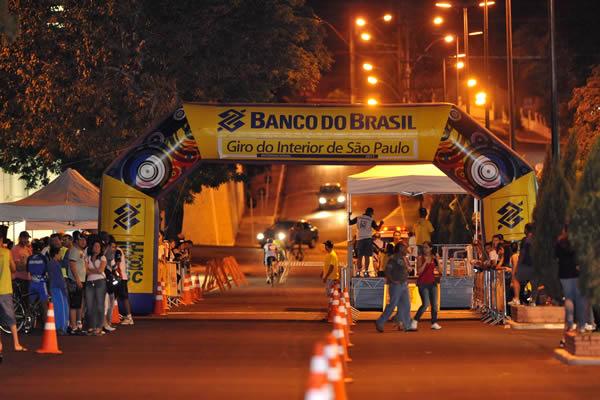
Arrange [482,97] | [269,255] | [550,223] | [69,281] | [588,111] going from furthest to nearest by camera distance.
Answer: [482,97] < [588,111] < [269,255] < [550,223] < [69,281]

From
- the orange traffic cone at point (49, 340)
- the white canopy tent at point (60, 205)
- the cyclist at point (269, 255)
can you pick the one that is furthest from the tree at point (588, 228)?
the cyclist at point (269, 255)

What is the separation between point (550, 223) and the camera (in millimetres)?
23828

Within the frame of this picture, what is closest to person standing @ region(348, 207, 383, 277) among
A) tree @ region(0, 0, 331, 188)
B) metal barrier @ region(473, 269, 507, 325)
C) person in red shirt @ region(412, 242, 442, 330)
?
metal barrier @ region(473, 269, 507, 325)

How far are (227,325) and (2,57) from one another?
1482 cm

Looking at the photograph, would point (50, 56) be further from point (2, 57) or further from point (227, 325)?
point (227, 325)

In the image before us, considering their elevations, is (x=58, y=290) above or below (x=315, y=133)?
below

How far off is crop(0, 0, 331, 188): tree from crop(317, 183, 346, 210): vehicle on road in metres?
37.5

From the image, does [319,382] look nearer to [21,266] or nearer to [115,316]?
[21,266]

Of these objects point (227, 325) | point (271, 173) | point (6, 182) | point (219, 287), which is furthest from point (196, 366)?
point (271, 173)

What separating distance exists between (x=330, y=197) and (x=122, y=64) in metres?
42.5

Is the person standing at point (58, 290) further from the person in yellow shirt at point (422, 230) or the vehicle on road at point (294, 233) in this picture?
the vehicle on road at point (294, 233)

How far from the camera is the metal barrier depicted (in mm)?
25906

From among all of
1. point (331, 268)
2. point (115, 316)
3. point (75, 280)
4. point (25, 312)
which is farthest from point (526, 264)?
point (25, 312)

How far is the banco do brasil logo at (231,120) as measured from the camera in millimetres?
28183
